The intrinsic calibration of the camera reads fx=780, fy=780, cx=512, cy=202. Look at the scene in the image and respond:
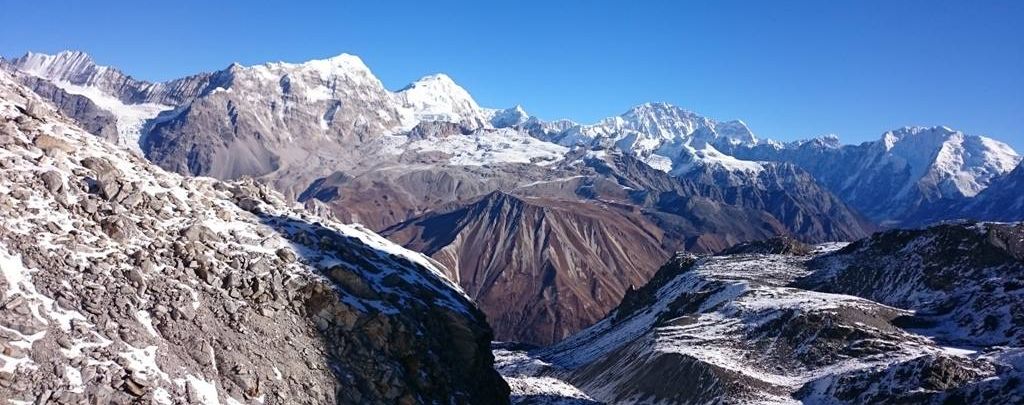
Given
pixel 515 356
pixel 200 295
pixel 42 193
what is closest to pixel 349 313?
pixel 200 295

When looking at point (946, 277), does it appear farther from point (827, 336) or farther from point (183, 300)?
point (183, 300)

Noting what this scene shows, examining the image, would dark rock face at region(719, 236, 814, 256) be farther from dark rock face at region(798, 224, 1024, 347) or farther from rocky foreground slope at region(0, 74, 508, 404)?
rocky foreground slope at region(0, 74, 508, 404)

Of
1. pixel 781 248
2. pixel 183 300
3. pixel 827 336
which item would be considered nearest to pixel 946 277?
pixel 827 336

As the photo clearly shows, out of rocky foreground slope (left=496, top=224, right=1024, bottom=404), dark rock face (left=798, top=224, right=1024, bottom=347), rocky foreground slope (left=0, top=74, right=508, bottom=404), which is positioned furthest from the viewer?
dark rock face (left=798, top=224, right=1024, bottom=347)

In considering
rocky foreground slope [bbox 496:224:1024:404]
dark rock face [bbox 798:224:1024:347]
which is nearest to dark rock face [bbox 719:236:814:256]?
rocky foreground slope [bbox 496:224:1024:404]

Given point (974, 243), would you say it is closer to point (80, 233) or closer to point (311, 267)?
point (311, 267)

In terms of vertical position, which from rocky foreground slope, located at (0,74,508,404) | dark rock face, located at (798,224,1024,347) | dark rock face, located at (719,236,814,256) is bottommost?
rocky foreground slope, located at (0,74,508,404)

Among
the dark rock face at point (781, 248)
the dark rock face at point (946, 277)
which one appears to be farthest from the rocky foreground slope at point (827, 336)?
the dark rock face at point (781, 248)
